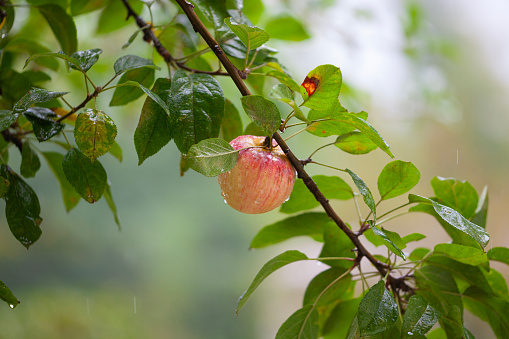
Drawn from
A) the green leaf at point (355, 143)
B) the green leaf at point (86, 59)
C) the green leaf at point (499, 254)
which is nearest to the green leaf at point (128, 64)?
the green leaf at point (86, 59)

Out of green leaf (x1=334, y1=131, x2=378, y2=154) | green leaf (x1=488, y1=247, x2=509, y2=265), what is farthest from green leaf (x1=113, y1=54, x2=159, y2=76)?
green leaf (x1=488, y1=247, x2=509, y2=265)

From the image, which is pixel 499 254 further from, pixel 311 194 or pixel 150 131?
pixel 150 131

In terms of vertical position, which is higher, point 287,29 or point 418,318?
point 287,29

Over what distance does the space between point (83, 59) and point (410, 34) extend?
1.91 ft

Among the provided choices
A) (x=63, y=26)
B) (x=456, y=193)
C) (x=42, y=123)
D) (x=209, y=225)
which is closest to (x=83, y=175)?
(x=42, y=123)

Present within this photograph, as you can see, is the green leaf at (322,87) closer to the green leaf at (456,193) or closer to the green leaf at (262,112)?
the green leaf at (262,112)

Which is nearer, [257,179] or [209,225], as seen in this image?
[257,179]

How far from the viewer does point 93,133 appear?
0.24 meters

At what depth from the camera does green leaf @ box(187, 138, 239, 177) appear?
24cm

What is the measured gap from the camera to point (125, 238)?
4.14 feet

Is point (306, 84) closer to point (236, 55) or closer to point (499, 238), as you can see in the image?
point (236, 55)

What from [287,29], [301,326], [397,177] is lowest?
[301,326]

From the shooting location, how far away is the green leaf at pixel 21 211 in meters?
0.29

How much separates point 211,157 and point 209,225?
1086 mm
